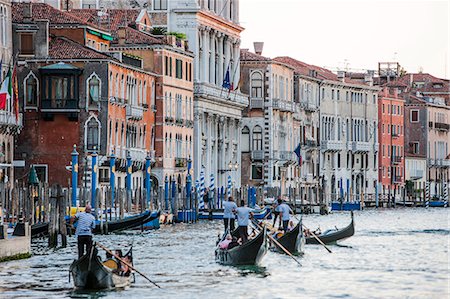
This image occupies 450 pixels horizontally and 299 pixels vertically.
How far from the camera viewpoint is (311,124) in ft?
298

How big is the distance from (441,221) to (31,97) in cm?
1644

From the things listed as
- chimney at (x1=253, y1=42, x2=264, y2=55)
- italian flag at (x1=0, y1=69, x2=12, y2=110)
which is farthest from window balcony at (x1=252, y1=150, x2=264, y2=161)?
italian flag at (x1=0, y1=69, x2=12, y2=110)

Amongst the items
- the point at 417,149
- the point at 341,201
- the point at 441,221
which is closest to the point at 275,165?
the point at 341,201

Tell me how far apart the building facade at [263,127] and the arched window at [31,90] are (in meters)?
26.9

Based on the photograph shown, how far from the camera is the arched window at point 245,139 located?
8238 cm

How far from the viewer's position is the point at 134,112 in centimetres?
6059

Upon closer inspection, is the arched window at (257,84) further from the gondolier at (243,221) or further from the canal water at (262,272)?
the gondolier at (243,221)

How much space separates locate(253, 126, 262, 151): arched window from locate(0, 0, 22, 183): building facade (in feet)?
95.6

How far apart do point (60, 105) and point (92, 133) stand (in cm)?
140

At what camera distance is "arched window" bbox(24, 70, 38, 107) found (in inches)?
2199

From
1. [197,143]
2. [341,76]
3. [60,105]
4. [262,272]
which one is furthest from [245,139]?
[262,272]

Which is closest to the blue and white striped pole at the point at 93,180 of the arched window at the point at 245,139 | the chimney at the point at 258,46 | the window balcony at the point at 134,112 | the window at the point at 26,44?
the window at the point at 26,44

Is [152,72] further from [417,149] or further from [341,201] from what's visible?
[417,149]

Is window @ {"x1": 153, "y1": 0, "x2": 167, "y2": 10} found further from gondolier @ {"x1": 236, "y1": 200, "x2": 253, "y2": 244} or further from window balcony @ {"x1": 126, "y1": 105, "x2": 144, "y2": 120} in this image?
gondolier @ {"x1": 236, "y1": 200, "x2": 253, "y2": 244}
